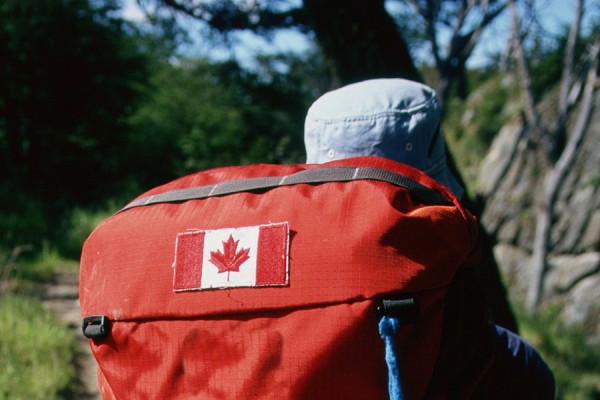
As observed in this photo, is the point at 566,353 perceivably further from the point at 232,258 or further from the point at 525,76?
the point at 232,258

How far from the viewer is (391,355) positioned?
92 centimetres

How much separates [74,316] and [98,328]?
333 cm

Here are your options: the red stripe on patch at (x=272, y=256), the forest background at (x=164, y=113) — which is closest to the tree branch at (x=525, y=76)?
A: the forest background at (x=164, y=113)

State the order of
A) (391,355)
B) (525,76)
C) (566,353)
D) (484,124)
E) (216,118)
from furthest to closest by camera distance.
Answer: (216,118) → (484,124) → (525,76) → (566,353) → (391,355)

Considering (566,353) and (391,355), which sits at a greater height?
(391,355)

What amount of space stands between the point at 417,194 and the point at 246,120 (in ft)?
49.3

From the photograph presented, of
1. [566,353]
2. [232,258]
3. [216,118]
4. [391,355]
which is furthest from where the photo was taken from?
[216,118]

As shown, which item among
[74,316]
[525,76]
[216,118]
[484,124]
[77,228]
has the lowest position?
[74,316]

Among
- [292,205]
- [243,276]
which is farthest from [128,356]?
[292,205]

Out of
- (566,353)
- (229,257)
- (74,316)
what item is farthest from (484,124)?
(229,257)

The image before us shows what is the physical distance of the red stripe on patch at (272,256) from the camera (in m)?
0.99

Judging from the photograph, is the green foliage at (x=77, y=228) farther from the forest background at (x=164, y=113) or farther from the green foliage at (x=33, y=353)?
the green foliage at (x=33, y=353)

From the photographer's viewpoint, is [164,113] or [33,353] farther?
[164,113]

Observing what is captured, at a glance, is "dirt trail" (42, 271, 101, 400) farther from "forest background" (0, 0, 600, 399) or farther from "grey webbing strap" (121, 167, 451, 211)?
"grey webbing strap" (121, 167, 451, 211)
